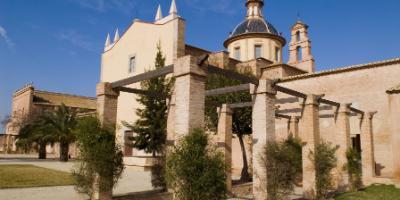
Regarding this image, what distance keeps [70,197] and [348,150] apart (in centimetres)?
984

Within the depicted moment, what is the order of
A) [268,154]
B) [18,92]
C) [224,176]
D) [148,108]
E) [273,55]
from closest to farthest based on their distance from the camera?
1. [224,176]
2. [268,154]
3. [148,108]
4. [273,55]
5. [18,92]

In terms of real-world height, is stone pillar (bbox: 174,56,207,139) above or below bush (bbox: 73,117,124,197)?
above

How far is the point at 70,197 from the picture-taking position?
9.79 meters

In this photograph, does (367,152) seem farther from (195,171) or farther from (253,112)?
(195,171)

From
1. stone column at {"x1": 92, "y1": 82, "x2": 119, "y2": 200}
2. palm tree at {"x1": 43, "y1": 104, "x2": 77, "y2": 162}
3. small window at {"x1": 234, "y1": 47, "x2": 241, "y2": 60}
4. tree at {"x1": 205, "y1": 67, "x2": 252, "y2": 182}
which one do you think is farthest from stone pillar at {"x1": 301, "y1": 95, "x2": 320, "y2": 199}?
palm tree at {"x1": 43, "y1": 104, "x2": 77, "y2": 162}

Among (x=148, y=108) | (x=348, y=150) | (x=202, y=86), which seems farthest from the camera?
(x=148, y=108)

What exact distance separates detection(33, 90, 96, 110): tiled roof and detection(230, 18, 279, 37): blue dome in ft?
92.9

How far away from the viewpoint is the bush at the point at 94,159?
27.4 ft

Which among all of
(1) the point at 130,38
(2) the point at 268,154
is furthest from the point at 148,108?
(2) the point at 268,154

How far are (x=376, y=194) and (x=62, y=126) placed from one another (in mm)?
22719

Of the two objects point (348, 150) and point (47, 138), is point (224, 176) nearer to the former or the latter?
point (348, 150)

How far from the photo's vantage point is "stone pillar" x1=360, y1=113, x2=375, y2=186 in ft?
45.0

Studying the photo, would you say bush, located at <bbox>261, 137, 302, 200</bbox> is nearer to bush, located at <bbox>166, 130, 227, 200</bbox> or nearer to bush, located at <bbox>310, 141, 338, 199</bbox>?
bush, located at <bbox>310, 141, 338, 199</bbox>

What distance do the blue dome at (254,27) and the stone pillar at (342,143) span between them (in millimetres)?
17689
